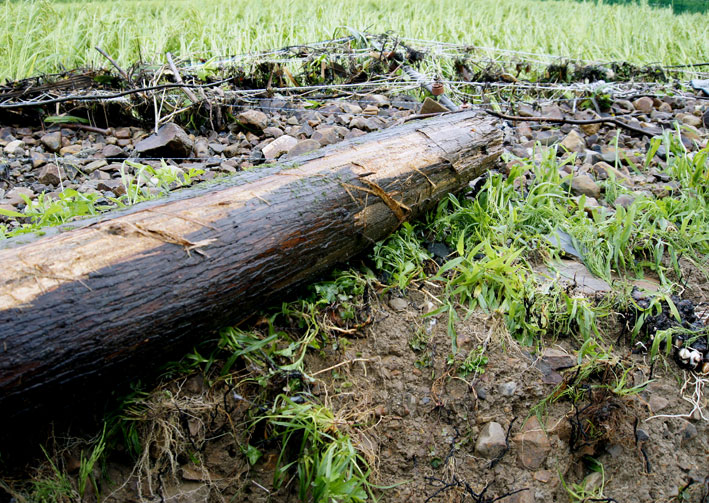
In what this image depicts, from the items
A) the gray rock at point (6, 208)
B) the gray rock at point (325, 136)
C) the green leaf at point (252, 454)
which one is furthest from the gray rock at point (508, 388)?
the gray rock at point (6, 208)

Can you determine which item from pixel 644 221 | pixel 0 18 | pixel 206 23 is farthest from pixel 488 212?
pixel 0 18

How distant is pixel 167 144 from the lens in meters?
2.60

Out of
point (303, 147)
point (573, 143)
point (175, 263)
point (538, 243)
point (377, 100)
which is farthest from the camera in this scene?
point (377, 100)

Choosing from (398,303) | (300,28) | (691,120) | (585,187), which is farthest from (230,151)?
(691,120)

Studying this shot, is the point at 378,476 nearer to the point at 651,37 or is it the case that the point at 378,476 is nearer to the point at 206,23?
the point at 206,23

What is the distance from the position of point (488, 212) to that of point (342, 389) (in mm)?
1081

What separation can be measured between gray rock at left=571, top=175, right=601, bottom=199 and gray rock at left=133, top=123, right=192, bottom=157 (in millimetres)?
2000

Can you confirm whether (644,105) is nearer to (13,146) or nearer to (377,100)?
(377,100)

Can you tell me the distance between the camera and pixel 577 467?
1.62 meters

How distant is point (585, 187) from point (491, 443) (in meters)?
1.51

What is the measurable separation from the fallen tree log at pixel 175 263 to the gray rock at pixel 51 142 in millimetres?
1601

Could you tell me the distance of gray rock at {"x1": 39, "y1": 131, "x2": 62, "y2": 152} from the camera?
2721mm

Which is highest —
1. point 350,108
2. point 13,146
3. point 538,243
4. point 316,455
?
point 350,108

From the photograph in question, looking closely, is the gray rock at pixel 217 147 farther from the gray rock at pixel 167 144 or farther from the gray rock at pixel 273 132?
the gray rock at pixel 273 132
